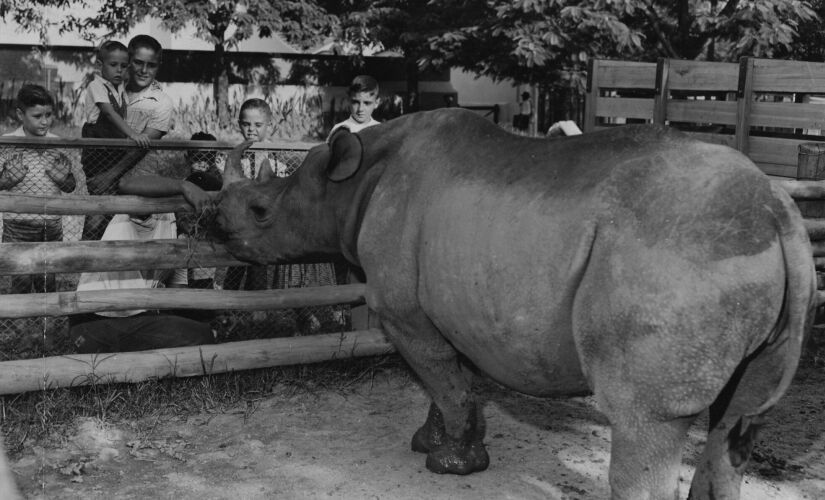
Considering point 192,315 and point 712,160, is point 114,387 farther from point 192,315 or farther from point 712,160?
point 712,160

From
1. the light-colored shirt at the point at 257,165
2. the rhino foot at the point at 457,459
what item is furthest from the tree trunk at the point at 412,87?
the rhino foot at the point at 457,459

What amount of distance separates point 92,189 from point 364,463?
2.91m

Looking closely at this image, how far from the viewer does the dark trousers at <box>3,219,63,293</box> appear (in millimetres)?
6680

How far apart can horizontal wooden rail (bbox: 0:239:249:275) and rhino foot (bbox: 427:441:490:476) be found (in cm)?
174

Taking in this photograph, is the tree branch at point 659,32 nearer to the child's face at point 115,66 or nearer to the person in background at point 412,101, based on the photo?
the person in background at point 412,101

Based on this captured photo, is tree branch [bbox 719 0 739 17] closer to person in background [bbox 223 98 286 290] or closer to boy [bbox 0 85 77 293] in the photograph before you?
person in background [bbox 223 98 286 290]

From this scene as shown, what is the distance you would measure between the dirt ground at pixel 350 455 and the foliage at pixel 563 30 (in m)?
13.3

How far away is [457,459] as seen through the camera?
492 centimetres

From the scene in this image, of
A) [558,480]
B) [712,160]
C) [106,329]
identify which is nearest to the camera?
[712,160]

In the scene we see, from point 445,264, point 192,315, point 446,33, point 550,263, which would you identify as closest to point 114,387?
point 192,315

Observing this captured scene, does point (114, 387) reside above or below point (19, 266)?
below

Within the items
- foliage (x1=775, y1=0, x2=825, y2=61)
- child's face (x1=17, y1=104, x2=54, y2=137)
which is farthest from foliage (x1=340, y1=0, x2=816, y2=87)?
child's face (x1=17, y1=104, x2=54, y2=137)

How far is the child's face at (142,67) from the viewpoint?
7.21 m

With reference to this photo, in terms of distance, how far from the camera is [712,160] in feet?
11.5
